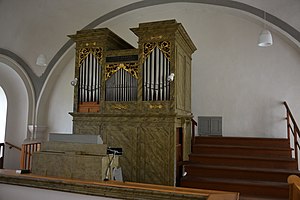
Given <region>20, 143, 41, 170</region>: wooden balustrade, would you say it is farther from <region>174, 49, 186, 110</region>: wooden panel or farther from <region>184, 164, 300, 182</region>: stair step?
<region>184, 164, 300, 182</region>: stair step

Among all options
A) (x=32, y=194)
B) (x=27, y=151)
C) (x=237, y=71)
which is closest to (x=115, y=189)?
(x=32, y=194)

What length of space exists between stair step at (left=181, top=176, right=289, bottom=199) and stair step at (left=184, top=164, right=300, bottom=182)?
19 centimetres

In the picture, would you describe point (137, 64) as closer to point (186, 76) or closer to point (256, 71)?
point (186, 76)

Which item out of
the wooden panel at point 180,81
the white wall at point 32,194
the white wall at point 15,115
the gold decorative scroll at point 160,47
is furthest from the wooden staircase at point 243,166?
the white wall at point 15,115

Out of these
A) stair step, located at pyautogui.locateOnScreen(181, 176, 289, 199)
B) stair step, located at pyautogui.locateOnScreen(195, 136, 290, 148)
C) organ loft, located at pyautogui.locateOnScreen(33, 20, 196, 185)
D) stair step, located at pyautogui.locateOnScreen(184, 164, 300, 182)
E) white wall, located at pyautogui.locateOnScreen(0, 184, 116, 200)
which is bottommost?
stair step, located at pyautogui.locateOnScreen(181, 176, 289, 199)

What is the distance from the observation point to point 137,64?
5023 millimetres

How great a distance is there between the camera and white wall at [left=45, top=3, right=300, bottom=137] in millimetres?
6215

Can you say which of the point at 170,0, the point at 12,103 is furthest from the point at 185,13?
the point at 12,103

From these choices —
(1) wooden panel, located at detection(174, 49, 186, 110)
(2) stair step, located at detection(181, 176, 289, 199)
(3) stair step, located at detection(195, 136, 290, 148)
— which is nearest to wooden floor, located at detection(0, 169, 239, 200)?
(2) stair step, located at detection(181, 176, 289, 199)

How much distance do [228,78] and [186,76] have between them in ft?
5.46

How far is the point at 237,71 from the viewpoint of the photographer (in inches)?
260

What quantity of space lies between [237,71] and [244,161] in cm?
246

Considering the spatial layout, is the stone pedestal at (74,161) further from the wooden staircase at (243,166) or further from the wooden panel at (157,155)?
the wooden staircase at (243,166)

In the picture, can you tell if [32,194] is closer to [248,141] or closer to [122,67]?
[122,67]
